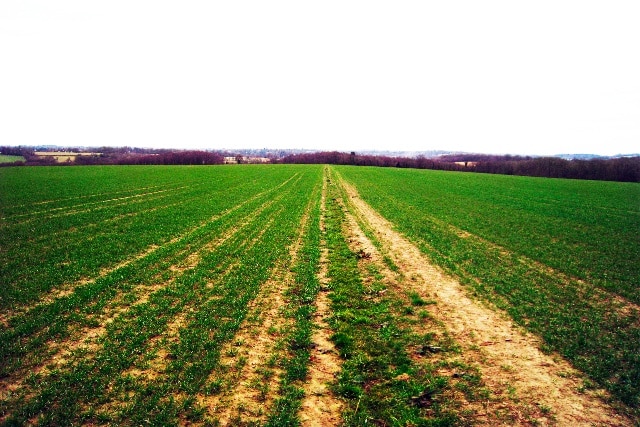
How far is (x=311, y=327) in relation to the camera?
348 inches

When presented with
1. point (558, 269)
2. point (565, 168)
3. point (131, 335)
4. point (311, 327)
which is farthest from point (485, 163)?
point (131, 335)

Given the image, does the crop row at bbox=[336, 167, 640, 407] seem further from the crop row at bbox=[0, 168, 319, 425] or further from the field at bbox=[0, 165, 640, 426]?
the crop row at bbox=[0, 168, 319, 425]

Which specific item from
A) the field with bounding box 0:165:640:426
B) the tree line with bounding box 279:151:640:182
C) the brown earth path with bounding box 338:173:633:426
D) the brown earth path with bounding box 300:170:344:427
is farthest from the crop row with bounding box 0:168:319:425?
the tree line with bounding box 279:151:640:182

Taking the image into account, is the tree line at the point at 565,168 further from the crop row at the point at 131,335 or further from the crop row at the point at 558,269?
the crop row at the point at 131,335

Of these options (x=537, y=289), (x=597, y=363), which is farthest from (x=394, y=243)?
(x=597, y=363)

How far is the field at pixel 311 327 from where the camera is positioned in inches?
232

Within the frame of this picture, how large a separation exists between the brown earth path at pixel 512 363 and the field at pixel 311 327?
0.14 feet

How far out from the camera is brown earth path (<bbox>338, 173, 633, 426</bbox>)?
5910 mm

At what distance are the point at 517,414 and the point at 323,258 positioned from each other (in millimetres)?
9802

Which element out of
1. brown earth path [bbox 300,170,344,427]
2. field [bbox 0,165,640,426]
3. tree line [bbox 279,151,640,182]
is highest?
tree line [bbox 279,151,640,182]

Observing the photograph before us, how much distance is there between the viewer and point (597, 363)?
7.33m

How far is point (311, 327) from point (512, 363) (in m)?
4.91

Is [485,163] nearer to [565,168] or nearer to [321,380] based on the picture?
[565,168]

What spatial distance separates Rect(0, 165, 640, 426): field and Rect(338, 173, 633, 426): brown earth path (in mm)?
42
